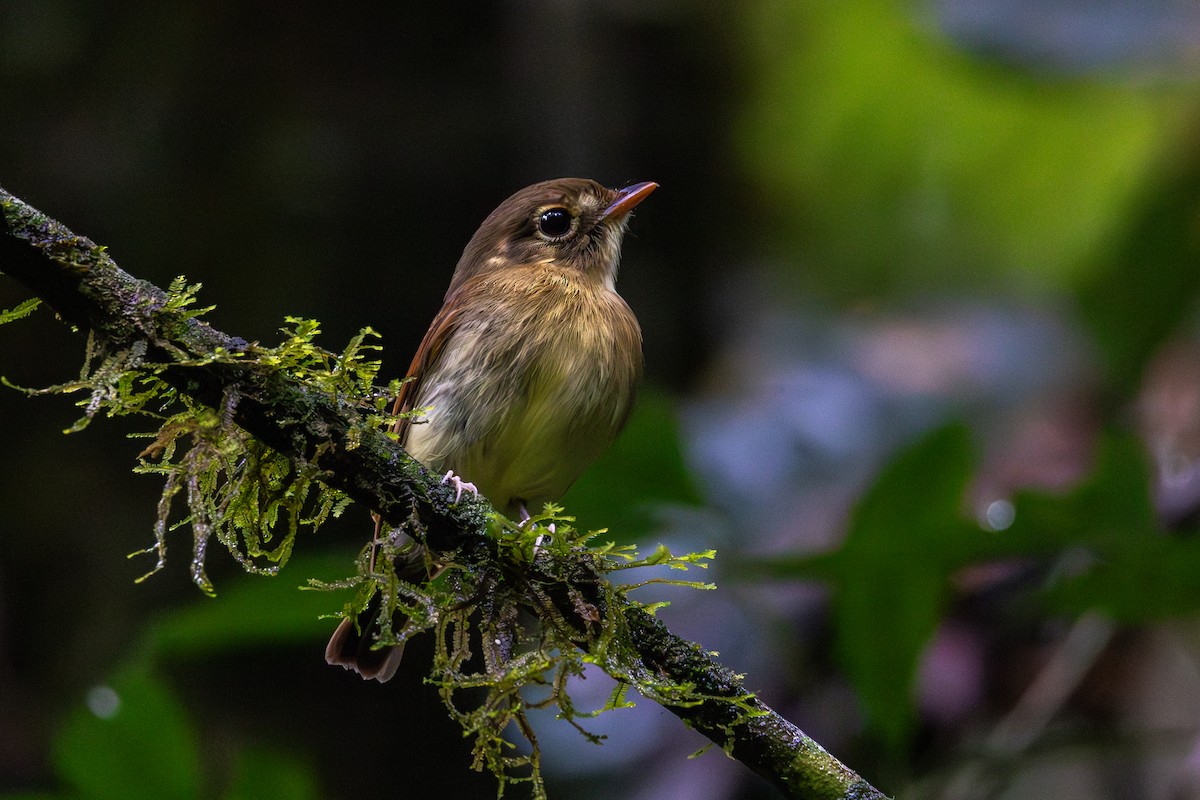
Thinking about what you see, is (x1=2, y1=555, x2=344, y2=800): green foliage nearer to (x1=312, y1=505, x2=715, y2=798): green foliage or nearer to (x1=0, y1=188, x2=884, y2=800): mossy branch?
(x1=312, y1=505, x2=715, y2=798): green foliage

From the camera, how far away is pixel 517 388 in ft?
9.20

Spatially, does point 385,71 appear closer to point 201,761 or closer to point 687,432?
point 687,432

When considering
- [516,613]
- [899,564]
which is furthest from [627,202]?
[516,613]

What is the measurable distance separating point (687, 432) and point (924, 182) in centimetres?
255

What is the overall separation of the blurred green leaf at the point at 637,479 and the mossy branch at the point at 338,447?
939 mm

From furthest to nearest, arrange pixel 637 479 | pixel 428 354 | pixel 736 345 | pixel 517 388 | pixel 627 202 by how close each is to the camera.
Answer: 1. pixel 736 345
2. pixel 627 202
3. pixel 428 354
4. pixel 517 388
5. pixel 637 479

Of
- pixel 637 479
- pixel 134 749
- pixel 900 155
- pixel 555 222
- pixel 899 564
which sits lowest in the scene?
pixel 134 749

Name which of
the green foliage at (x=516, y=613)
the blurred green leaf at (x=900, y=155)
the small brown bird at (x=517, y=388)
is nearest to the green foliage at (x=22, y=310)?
the green foliage at (x=516, y=613)

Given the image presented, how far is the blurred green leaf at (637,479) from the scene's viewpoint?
2.69 metres

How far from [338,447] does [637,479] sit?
1158 mm

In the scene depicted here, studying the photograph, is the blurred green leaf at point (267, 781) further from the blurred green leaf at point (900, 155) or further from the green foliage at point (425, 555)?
the blurred green leaf at point (900, 155)

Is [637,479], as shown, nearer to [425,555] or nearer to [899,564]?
[899,564]

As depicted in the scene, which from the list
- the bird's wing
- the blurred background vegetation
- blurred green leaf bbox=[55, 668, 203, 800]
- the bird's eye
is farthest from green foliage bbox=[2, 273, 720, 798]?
the bird's eye

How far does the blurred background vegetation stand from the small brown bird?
0.15m
